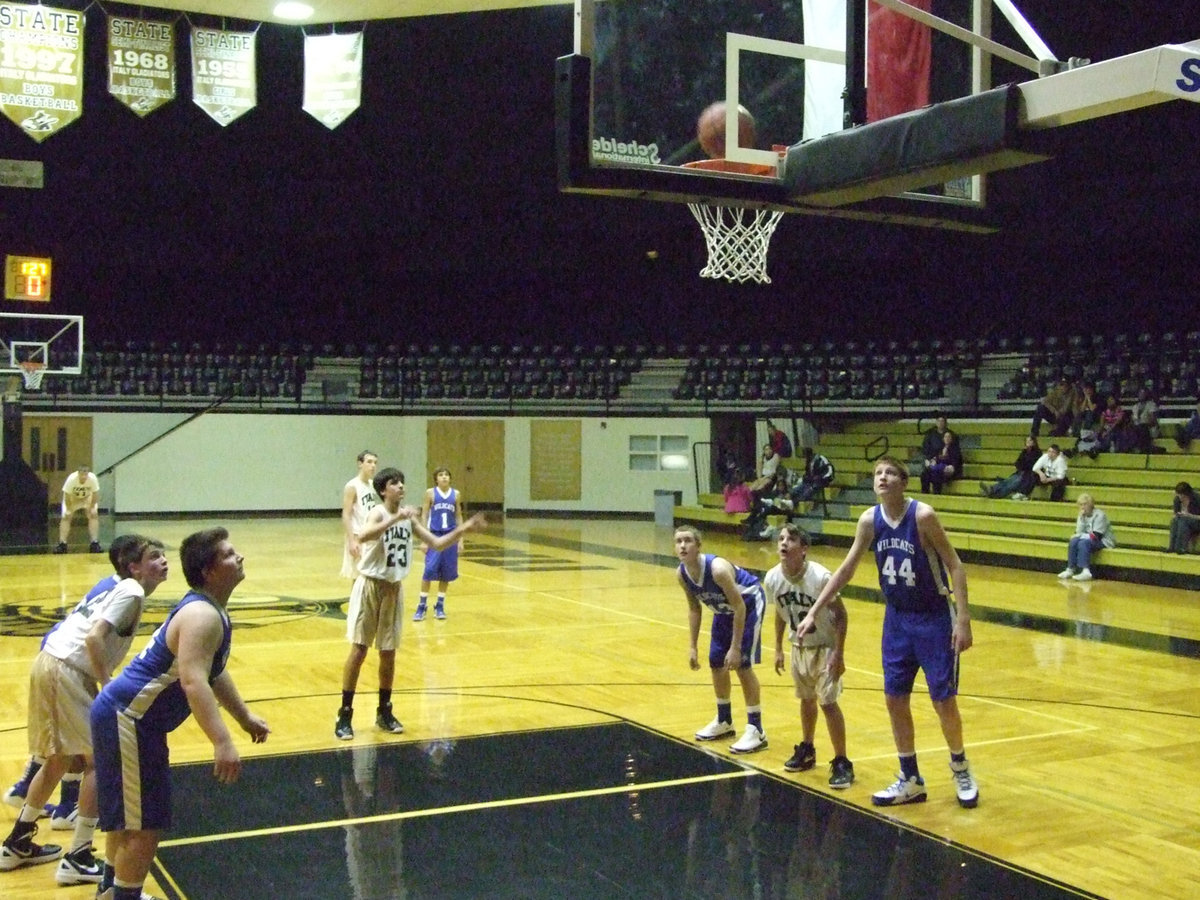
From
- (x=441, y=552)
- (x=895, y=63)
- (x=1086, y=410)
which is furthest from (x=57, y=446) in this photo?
(x=895, y=63)

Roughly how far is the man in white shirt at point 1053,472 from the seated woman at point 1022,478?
205 mm

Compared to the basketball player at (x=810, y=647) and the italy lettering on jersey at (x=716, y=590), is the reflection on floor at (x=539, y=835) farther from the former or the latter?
the italy lettering on jersey at (x=716, y=590)

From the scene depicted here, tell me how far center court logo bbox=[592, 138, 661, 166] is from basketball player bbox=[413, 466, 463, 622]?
584cm

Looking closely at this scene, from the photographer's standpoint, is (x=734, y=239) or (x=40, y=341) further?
Result: (x=40, y=341)

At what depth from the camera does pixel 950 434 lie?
2033 cm

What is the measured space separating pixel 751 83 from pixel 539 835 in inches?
176

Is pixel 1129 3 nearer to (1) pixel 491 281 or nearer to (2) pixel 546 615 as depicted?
(2) pixel 546 615

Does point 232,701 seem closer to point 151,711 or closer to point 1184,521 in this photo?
point 151,711

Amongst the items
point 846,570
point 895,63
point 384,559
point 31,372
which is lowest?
point 384,559

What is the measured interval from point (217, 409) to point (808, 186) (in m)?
22.1

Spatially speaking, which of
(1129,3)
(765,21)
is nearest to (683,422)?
(1129,3)

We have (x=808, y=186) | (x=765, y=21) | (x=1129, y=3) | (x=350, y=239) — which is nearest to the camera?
(x=808, y=186)

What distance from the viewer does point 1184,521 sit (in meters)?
15.8

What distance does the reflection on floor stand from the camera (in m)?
5.00
